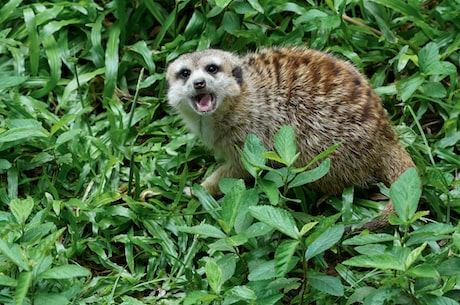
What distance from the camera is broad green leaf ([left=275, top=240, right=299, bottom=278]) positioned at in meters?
3.39

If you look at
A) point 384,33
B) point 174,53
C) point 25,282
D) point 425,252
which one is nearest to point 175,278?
point 25,282

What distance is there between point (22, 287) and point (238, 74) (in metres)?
1.81

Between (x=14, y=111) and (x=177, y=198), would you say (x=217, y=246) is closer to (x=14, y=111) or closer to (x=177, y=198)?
(x=177, y=198)

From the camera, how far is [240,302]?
12.1 ft

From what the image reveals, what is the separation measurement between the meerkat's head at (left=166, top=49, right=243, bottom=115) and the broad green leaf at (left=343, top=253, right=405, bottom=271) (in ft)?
4.69

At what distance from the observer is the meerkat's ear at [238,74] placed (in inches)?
182

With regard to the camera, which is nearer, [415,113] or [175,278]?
[175,278]

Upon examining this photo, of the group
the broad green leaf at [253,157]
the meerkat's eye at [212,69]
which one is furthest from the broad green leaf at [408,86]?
the broad green leaf at [253,157]

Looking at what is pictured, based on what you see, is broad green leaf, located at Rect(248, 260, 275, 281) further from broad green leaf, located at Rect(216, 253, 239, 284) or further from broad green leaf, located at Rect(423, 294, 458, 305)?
broad green leaf, located at Rect(423, 294, 458, 305)

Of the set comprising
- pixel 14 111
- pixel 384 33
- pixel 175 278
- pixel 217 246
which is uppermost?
pixel 384 33

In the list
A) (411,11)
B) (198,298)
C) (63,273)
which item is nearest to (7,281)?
(63,273)

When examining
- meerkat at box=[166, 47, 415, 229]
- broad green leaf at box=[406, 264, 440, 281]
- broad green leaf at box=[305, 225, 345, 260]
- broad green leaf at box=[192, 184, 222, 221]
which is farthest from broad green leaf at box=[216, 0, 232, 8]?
broad green leaf at box=[406, 264, 440, 281]

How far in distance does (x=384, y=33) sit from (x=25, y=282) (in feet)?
9.18

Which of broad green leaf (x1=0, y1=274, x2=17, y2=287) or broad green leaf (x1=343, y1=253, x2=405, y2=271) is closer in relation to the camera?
broad green leaf (x1=343, y1=253, x2=405, y2=271)
